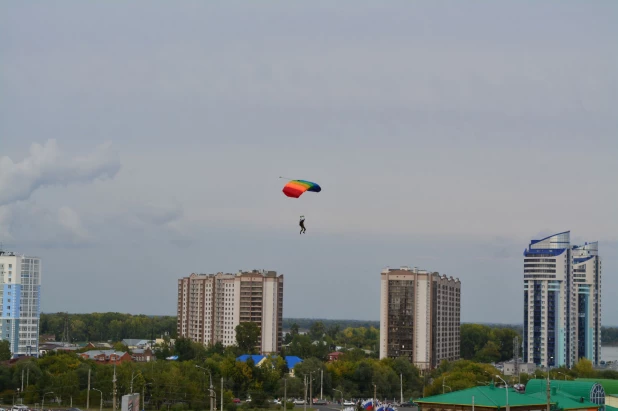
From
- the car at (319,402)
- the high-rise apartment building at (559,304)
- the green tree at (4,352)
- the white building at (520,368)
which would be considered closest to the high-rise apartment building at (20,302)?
the green tree at (4,352)

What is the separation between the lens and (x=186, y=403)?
220 feet

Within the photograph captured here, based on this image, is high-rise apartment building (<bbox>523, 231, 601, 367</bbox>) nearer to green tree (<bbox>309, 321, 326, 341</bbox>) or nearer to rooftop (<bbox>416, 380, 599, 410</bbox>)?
green tree (<bbox>309, 321, 326, 341</bbox>)

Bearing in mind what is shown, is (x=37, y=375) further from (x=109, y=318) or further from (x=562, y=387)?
(x=109, y=318)

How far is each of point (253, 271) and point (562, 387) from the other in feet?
206

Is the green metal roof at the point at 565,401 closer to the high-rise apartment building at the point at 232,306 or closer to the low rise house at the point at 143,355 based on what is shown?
the low rise house at the point at 143,355

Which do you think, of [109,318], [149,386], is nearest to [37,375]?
[149,386]

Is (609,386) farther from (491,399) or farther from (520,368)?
(520,368)

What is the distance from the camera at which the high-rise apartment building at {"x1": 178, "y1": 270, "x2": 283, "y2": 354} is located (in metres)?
112

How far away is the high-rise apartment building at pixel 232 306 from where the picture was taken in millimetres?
112250

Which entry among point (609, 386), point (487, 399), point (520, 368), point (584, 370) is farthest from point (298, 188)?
point (520, 368)

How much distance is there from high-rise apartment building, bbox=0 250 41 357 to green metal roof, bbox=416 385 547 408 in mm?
62581

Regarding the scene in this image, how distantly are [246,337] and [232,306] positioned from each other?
11.5 meters

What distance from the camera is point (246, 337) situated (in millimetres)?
103812

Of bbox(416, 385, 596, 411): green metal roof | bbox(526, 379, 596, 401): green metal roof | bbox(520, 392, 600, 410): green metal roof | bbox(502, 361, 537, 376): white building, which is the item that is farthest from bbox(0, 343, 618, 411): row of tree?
bbox(416, 385, 596, 411): green metal roof
